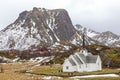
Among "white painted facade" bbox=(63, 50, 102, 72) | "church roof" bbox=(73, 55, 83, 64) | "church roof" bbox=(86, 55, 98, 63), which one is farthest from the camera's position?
"church roof" bbox=(86, 55, 98, 63)

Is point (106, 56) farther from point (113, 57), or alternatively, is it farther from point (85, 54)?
point (85, 54)

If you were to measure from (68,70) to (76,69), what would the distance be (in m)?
2.83

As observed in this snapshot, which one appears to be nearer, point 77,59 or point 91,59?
point 77,59

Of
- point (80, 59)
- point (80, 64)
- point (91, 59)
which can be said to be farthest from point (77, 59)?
point (91, 59)

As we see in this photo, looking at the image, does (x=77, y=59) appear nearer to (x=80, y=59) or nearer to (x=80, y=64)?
(x=80, y=59)

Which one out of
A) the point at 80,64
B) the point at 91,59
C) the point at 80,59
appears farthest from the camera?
the point at 91,59

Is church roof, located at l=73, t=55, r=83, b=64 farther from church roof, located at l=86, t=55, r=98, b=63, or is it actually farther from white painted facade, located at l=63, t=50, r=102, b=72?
church roof, located at l=86, t=55, r=98, b=63

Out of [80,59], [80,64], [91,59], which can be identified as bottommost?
[80,64]

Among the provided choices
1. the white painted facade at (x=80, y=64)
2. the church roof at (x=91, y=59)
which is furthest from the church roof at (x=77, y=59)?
the church roof at (x=91, y=59)

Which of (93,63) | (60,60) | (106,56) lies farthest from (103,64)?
(60,60)

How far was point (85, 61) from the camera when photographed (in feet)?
379

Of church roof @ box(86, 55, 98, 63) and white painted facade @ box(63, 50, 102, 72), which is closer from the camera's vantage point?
white painted facade @ box(63, 50, 102, 72)

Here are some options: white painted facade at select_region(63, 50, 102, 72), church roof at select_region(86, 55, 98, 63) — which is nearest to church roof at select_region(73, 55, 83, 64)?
white painted facade at select_region(63, 50, 102, 72)

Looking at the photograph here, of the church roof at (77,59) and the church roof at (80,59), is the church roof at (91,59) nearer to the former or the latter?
the church roof at (80,59)
